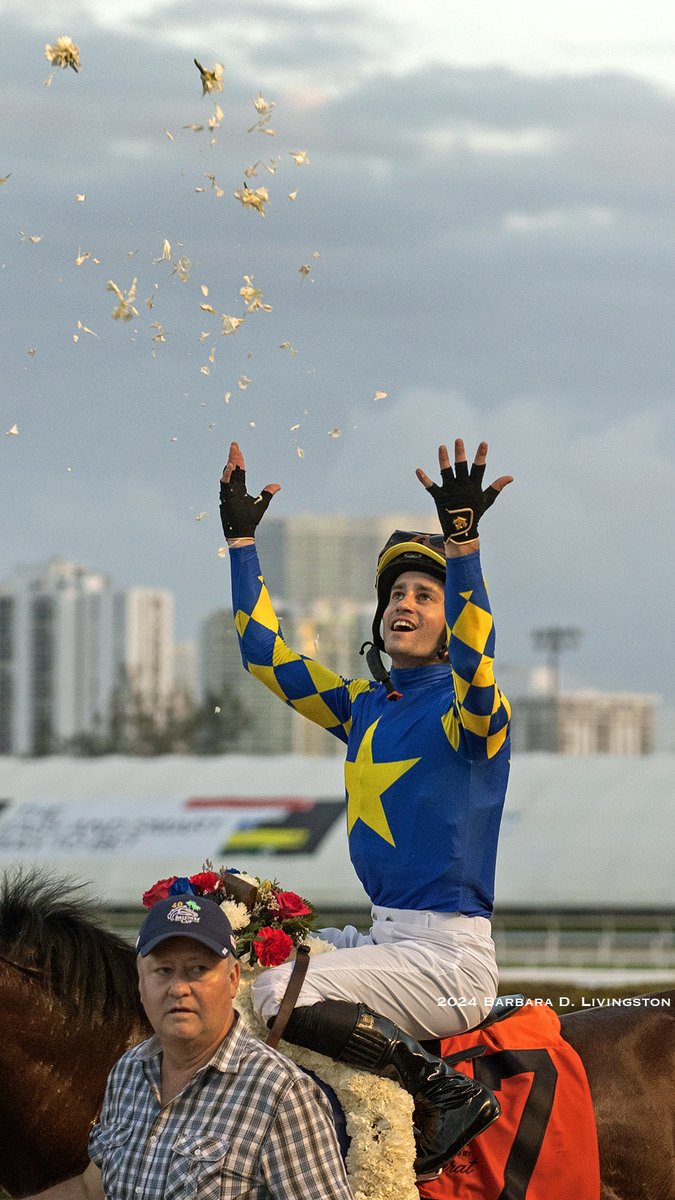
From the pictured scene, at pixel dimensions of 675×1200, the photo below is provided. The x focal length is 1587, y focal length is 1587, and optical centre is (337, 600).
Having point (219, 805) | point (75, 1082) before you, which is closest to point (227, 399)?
point (75, 1082)

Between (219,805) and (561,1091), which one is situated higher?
(561,1091)

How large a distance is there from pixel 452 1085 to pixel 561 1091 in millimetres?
467

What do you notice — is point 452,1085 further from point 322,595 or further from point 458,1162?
point 322,595

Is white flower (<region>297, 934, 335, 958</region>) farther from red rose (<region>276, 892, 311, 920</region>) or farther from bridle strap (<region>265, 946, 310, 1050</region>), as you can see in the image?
bridle strap (<region>265, 946, 310, 1050</region>)

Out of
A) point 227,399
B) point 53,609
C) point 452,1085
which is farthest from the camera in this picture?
point 53,609

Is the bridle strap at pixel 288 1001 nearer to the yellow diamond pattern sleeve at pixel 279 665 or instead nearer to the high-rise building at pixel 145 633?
the yellow diamond pattern sleeve at pixel 279 665

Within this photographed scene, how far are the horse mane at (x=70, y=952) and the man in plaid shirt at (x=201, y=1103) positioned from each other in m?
0.89

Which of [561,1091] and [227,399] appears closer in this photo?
[561,1091]

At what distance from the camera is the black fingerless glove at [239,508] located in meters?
5.10

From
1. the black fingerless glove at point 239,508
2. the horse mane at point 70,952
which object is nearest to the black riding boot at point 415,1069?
the horse mane at point 70,952

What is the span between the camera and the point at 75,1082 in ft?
13.2

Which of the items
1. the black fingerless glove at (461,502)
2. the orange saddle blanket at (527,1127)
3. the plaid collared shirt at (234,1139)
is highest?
the black fingerless glove at (461,502)

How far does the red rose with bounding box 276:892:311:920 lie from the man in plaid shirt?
881 millimetres

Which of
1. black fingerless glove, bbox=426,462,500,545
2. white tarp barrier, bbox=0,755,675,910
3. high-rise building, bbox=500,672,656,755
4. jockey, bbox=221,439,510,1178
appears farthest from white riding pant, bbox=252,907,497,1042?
high-rise building, bbox=500,672,656,755
